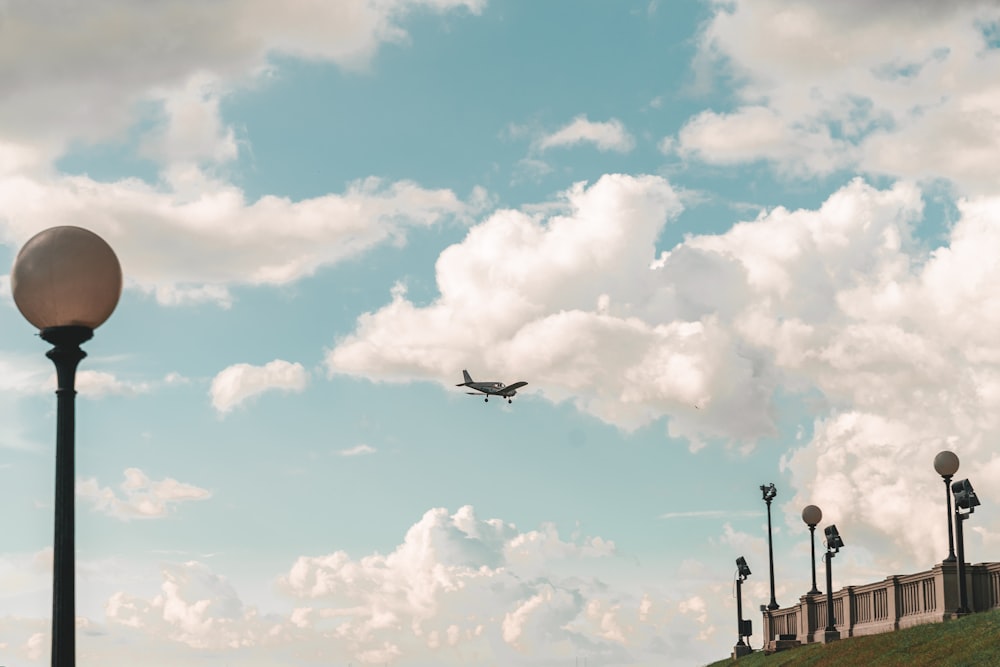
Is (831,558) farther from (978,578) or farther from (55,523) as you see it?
(55,523)

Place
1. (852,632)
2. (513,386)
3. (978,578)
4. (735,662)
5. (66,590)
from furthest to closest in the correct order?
(513,386), (735,662), (852,632), (978,578), (66,590)

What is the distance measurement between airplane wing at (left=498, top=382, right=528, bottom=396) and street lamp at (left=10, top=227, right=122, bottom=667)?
9145 centimetres

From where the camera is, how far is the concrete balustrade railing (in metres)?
33.9

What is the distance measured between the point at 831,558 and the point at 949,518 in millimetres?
7692

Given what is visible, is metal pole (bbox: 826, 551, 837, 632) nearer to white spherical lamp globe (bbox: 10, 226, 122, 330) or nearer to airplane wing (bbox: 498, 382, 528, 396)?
white spherical lamp globe (bbox: 10, 226, 122, 330)

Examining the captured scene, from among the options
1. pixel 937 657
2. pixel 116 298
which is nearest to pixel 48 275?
pixel 116 298

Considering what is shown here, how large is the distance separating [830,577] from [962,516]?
9.49 meters

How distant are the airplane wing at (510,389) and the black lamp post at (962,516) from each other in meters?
67.7

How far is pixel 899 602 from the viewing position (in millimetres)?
36594

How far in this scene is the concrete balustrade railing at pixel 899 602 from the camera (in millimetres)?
33906

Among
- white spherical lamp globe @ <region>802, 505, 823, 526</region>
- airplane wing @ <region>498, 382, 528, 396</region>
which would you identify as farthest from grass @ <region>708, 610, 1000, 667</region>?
airplane wing @ <region>498, 382, 528, 396</region>

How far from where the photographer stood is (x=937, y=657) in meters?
29.1

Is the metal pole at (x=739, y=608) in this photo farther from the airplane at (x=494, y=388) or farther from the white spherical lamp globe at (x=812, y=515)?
the airplane at (x=494, y=388)

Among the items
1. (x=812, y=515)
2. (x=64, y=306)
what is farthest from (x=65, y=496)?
(x=812, y=515)
